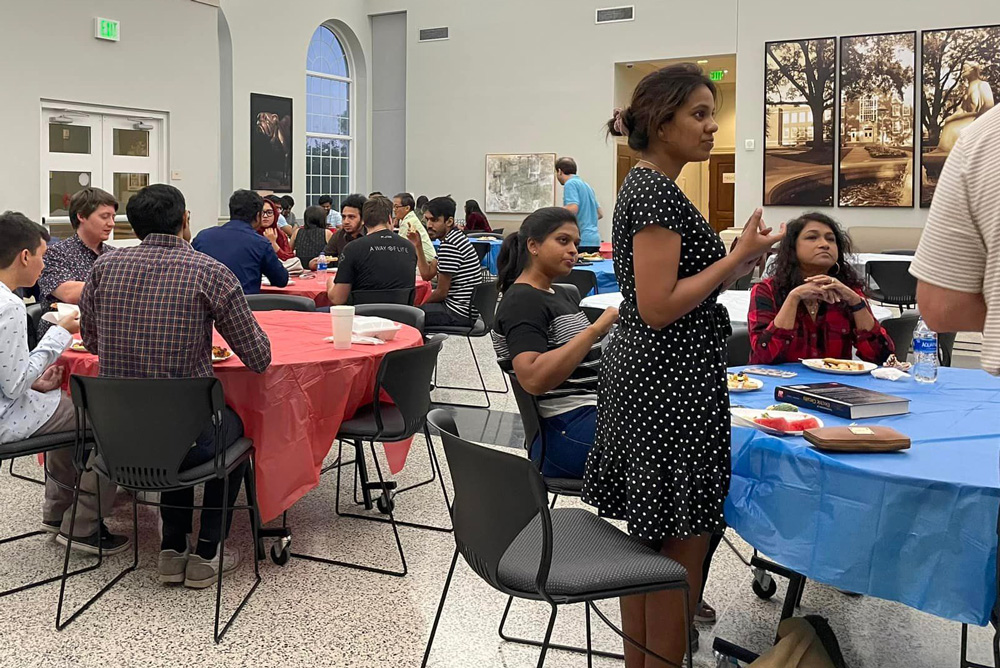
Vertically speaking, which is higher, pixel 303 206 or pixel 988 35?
pixel 988 35

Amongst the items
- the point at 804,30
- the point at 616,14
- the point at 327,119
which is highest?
the point at 616,14

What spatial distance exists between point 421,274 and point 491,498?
519 centimetres

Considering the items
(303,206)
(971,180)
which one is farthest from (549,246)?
(303,206)

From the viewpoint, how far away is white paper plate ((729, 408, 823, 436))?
90.3 inches

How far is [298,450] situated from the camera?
3.46 m

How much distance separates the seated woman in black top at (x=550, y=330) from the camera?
2.85 m

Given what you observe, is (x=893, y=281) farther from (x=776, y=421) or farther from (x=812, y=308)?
(x=776, y=421)

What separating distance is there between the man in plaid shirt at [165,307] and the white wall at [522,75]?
11.6m

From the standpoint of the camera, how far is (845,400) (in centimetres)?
252

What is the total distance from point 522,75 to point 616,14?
184cm

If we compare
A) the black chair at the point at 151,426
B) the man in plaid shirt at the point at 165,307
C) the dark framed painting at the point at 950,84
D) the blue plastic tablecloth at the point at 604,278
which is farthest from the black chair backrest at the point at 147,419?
the dark framed painting at the point at 950,84

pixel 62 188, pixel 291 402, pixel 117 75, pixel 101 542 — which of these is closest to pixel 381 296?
pixel 291 402

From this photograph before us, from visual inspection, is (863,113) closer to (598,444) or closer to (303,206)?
(303,206)

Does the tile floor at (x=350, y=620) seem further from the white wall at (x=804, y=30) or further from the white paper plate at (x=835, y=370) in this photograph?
the white wall at (x=804, y=30)
